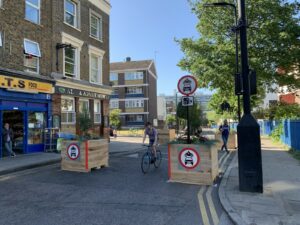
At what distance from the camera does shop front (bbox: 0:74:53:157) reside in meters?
13.3

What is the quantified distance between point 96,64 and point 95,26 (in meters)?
2.79

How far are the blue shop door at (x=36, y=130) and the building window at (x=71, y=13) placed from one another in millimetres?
6386

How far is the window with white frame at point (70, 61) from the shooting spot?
17.9m

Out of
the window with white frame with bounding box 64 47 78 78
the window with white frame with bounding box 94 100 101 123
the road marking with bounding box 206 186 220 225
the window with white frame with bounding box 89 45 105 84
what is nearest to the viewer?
the road marking with bounding box 206 186 220 225

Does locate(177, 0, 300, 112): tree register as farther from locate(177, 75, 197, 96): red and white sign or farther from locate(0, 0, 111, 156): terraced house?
locate(177, 75, 197, 96): red and white sign

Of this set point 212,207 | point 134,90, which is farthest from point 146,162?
point 134,90

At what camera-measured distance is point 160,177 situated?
9266 mm

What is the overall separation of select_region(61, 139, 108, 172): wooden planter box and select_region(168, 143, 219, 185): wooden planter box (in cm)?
321

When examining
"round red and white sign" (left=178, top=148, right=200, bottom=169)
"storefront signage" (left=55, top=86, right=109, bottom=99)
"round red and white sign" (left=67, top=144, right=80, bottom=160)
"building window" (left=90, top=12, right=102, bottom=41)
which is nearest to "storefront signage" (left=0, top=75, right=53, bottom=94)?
"storefront signage" (left=55, top=86, right=109, bottom=99)

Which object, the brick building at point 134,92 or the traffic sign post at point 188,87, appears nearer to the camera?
the traffic sign post at point 188,87

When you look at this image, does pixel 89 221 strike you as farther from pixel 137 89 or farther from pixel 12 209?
pixel 137 89

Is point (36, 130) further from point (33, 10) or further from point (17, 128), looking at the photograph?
point (33, 10)

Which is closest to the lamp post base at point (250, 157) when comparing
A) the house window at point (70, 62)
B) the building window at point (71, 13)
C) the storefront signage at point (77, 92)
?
the storefront signage at point (77, 92)

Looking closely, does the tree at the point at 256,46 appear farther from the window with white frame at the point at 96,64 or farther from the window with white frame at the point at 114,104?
the window with white frame at the point at 114,104
